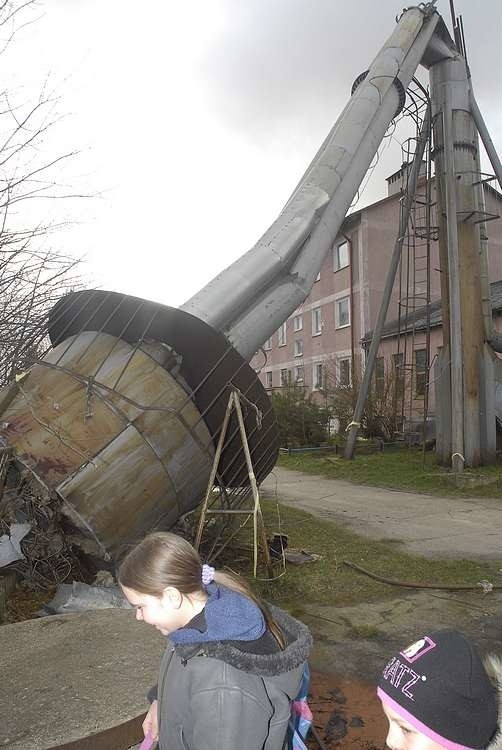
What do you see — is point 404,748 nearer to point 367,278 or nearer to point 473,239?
point 473,239

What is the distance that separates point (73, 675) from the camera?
2.65 m

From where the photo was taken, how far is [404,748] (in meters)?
1.24

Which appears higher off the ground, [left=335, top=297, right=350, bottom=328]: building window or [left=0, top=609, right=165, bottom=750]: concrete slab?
[left=335, top=297, right=350, bottom=328]: building window

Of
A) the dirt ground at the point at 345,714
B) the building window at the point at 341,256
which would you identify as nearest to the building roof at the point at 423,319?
the building window at the point at 341,256

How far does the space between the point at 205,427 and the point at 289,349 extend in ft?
86.7

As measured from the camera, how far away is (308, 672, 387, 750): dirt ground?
9.11 feet

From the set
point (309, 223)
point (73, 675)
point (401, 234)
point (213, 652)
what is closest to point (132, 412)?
point (73, 675)

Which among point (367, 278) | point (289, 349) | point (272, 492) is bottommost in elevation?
point (272, 492)

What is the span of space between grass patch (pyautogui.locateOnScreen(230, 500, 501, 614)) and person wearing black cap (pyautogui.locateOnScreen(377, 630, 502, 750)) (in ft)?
11.6

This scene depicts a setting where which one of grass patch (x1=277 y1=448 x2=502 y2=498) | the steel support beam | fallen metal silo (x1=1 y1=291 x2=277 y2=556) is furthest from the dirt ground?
the steel support beam

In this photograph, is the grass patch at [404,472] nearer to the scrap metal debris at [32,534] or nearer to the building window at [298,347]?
the scrap metal debris at [32,534]

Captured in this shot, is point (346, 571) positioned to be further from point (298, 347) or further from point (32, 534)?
point (298, 347)

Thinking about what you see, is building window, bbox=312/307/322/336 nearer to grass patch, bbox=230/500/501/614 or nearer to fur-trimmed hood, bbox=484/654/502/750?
grass patch, bbox=230/500/501/614

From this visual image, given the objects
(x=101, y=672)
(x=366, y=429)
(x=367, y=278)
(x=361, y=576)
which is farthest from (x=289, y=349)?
(x=101, y=672)
